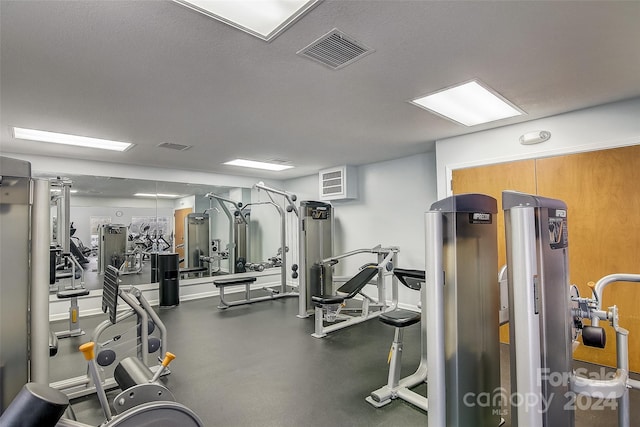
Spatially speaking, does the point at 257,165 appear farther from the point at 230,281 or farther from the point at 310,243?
the point at 230,281

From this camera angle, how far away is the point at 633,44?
73.6 inches

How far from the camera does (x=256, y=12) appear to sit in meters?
1.58

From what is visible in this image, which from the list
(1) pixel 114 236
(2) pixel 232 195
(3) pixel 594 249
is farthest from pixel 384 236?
(1) pixel 114 236

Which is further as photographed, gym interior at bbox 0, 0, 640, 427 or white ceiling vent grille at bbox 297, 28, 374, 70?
white ceiling vent grille at bbox 297, 28, 374, 70

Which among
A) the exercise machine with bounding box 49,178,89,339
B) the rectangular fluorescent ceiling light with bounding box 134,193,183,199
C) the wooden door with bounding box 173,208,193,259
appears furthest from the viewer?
the wooden door with bounding box 173,208,193,259

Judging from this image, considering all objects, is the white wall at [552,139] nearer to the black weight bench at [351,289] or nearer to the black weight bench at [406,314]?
the black weight bench at [351,289]

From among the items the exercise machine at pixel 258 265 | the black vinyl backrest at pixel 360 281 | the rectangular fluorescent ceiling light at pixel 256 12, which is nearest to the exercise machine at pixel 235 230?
the exercise machine at pixel 258 265

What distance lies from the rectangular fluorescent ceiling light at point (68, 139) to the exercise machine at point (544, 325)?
4.26 m

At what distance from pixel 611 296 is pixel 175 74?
12.8 feet

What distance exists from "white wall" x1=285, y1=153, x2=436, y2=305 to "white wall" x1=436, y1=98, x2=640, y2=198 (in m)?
0.76

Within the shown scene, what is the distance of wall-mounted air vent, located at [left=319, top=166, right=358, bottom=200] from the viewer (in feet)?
18.3

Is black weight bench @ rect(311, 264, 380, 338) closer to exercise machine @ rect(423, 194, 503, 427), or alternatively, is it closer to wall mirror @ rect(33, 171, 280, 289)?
exercise machine @ rect(423, 194, 503, 427)

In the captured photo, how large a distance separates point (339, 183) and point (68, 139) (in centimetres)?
380

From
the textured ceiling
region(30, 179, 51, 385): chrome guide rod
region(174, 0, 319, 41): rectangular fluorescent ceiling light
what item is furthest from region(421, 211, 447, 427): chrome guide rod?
region(30, 179, 51, 385): chrome guide rod
